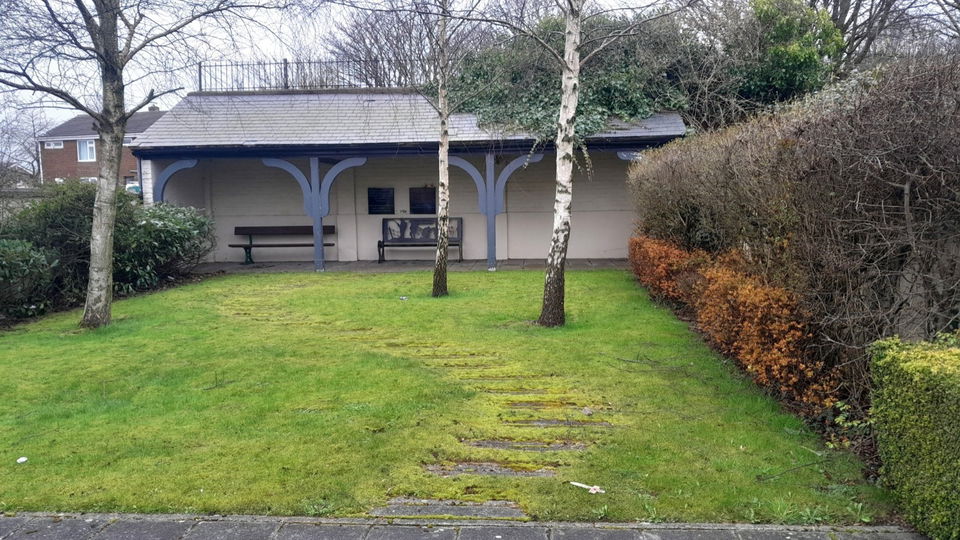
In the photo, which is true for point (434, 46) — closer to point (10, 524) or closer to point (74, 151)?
point (10, 524)

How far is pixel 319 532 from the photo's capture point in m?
3.36

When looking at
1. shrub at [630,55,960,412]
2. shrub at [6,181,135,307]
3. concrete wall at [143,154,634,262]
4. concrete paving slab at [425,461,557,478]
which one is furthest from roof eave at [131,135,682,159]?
concrete paving slab at [425,461,557,478]

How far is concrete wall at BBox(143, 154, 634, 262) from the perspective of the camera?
17.4 m

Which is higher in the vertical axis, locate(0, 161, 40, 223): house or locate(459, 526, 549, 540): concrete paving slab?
locate(0, 161, 40, 223): house

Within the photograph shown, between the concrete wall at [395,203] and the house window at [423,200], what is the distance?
0.14m

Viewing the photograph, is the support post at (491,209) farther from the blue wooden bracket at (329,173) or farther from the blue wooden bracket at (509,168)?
the blue wooden bracket at (329,173)

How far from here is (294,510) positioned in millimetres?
3570

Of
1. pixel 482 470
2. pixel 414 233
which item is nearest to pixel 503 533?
pixel 482 470

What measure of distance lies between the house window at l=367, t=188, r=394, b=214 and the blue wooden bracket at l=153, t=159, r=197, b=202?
4429 millimetres

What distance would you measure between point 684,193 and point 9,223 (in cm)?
1078

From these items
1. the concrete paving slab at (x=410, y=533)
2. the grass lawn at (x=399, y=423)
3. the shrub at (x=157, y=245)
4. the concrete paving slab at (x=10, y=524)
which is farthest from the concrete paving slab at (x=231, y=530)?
the shrub at (x=157, y=245)

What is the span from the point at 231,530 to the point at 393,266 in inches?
522

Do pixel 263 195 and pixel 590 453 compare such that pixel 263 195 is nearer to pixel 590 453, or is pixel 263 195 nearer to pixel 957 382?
pixel 590 453

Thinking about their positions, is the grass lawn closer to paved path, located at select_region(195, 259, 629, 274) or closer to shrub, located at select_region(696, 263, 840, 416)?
shrub, located at select_region(696, 263, 840, 416)
